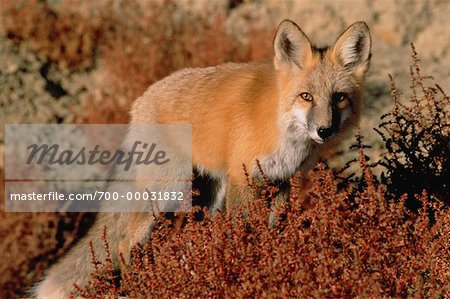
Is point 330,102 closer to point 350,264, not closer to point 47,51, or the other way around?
point 350,264

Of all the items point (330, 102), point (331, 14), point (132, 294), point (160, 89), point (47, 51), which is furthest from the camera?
point (331, 14)

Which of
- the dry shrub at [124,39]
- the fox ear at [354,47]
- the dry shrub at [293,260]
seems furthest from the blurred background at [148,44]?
the dry shrub at [293,260]

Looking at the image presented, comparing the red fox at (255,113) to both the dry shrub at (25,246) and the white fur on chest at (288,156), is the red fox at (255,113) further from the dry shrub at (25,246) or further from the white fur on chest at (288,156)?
the dry shrub at (25,246)

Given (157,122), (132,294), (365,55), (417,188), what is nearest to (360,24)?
(365,55)

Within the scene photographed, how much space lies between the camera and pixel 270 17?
326 inches

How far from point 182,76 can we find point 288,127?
1.12 meters

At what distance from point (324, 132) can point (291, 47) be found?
68cm

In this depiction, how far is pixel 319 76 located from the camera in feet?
13.3

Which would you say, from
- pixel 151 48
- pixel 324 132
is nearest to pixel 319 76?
pixel 324 132

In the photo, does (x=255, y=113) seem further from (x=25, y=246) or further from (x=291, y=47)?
(x=25, y=246)

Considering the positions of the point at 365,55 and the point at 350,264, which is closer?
the point at 350,264

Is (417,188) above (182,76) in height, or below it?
below
